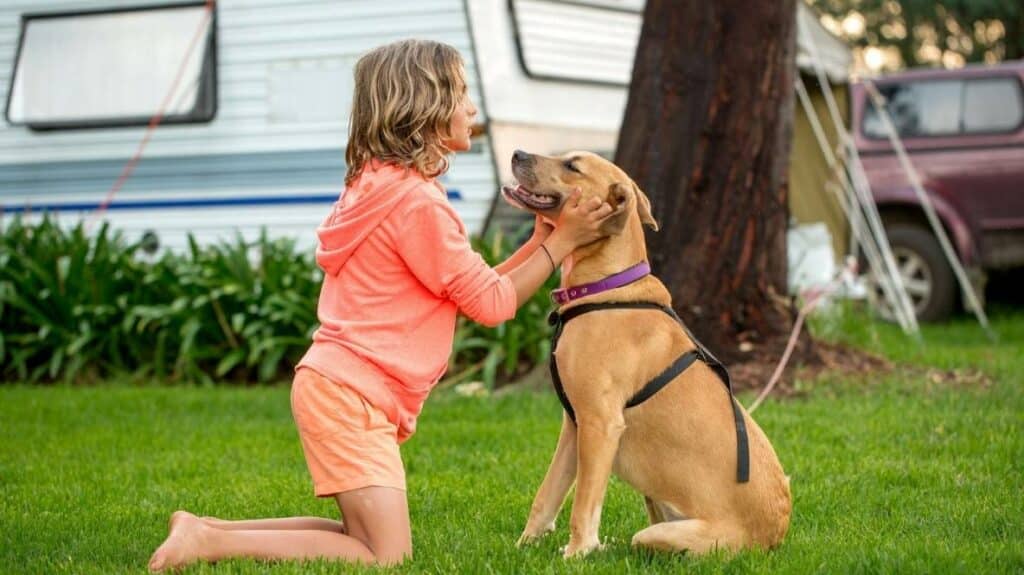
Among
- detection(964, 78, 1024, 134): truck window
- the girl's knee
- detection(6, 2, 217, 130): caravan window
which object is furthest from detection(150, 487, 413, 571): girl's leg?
detection(964, 78, 1024, 134): truck window

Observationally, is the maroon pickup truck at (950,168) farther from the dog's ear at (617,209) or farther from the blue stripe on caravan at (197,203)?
the dog's ear at (617,209)

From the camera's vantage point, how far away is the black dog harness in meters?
3.91

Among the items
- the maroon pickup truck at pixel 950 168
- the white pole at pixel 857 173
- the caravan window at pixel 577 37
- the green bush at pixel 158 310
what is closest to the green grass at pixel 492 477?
the green bush at pixel 158 310

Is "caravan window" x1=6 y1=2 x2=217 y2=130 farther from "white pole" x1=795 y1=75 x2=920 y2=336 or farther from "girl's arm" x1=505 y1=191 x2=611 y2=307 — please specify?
"girl's arm" x1=505 y1=191 x2=611 y2=307

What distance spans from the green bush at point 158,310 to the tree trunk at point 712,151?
146 cm

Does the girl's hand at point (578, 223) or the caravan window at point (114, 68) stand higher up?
the girl's hand at point (578, 223)

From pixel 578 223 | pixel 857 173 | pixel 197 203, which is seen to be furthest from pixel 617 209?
pixel 857 173

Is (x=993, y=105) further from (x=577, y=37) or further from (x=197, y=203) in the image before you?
(x=197, y=203)

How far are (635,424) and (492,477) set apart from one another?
5.06ft

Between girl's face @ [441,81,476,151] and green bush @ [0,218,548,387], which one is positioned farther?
green bush @ [0,218,548,387]

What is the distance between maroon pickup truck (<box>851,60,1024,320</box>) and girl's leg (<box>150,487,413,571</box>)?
8.92m

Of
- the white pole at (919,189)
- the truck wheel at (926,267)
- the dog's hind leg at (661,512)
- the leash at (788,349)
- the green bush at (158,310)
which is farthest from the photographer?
the truck wheel at (926,267)

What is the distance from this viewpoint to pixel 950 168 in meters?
11.8

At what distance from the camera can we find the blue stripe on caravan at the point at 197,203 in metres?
9.52
